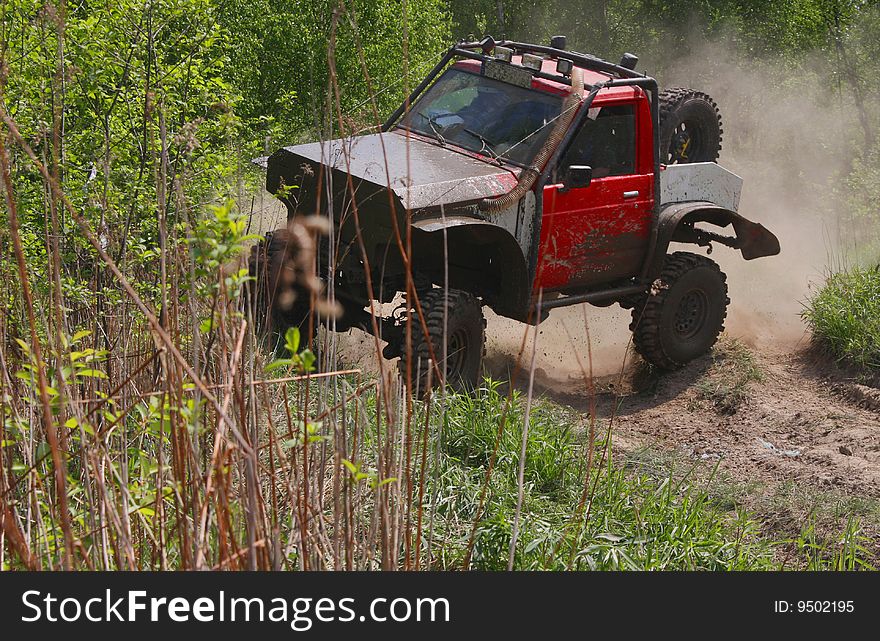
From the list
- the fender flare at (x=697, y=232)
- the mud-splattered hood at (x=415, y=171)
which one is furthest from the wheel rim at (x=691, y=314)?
the mud-splattered hood at (x=415, y=171)

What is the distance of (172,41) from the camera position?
5188 mm

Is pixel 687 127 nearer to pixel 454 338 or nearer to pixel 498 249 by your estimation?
pixel 498 249

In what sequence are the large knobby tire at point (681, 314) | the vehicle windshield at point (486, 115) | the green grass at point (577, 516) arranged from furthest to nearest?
1. the large knobby tire at point (681, 314)
2. the vehicle windshield at point (486, 115)
3. the green grass at point (577, 516)

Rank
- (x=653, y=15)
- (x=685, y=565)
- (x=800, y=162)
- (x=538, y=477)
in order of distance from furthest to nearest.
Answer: (x=653, y=15) < (x=800, y=162) < (x=538, y=477) < (x=685, y=565)

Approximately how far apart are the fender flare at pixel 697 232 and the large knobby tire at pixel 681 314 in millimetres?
153

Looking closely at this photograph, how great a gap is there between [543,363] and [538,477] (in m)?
Result: 2.89

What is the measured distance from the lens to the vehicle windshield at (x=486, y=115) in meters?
6.32

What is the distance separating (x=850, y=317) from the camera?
295 inches

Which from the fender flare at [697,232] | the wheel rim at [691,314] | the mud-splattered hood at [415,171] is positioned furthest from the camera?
the wheel rim at [691,314]

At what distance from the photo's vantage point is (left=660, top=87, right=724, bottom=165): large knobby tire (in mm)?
7277

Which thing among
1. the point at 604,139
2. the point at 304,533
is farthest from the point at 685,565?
the point at 604,139

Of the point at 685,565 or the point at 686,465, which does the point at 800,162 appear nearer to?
the point at 686,465

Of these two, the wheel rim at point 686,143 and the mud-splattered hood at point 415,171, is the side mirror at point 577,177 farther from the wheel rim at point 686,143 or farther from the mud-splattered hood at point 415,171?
the wheel rim at point 686,143
